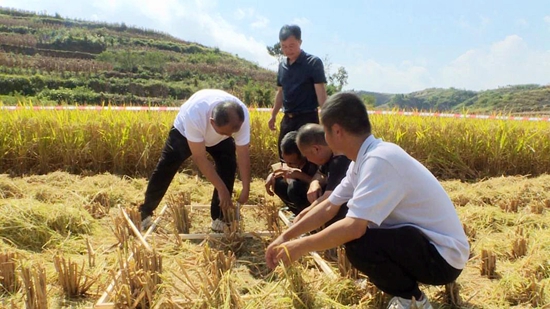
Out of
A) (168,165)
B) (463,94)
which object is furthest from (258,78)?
(168,165)

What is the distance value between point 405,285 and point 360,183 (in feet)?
1.93

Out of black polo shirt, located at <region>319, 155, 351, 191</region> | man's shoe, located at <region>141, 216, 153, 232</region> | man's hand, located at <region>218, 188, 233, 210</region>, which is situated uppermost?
black polo shirt, located at <region>319, 155, 351, 191</region>

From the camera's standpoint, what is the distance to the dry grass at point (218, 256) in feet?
7.79

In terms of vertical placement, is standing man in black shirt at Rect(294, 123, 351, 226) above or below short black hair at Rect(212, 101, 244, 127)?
below

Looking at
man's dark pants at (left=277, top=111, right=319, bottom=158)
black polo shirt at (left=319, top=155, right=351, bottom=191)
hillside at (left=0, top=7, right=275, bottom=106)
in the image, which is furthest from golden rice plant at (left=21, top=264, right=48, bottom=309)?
hillside at (left=0, top=7, right=275, bottom=106)

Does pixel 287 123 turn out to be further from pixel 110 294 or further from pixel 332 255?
pixel 110 294

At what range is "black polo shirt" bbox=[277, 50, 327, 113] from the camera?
4.48 meters

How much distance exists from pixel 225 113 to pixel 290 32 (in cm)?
152

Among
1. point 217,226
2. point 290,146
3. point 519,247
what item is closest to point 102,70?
point 217,226

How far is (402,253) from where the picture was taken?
6.89 ft

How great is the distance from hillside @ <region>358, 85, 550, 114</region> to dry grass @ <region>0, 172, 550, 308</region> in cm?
1499

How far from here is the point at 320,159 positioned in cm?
316

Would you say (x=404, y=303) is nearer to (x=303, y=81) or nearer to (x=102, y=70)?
(x=303, y=81)

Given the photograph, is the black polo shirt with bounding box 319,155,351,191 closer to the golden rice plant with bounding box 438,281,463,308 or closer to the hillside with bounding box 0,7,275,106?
the golden rice plant with bounding box 438,281,463,308
